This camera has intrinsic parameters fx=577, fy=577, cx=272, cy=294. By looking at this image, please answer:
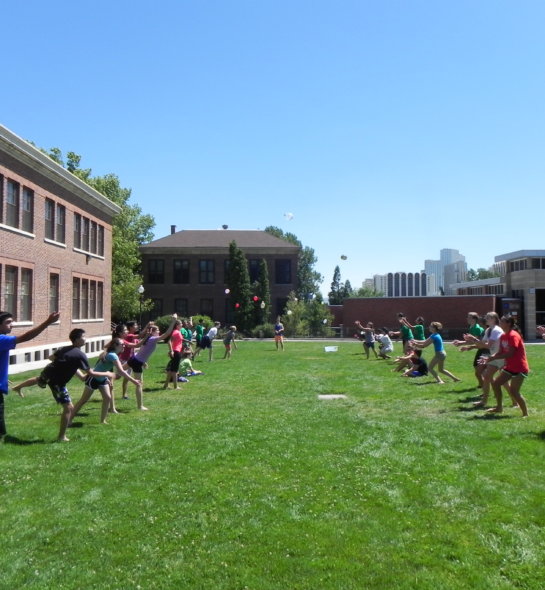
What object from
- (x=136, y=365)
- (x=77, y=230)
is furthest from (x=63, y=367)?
(x=77, y=230)

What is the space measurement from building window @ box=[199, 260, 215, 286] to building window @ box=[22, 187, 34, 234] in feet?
121

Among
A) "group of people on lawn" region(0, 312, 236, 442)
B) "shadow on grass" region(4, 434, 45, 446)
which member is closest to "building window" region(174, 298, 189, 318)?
"group of people on lawn" region(0, 312, 236, 442)

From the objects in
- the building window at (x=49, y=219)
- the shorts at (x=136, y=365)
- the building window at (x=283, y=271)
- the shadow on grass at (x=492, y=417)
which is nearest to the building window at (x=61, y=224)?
the building window at (x=49, y=219)

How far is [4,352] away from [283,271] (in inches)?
2072

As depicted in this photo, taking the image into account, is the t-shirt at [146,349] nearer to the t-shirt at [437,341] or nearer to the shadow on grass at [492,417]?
the shadow on grass at [492,417]

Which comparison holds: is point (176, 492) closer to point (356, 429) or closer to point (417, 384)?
point (356, 429)

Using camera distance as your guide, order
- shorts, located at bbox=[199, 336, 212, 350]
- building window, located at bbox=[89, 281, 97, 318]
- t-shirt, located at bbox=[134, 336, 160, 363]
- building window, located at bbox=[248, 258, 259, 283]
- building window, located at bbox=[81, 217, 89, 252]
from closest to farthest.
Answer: t-shirt, located at bbox=[134, 336, 160, 363] < shorts, located at bbox=[199, 336, 212, 350] < building window, located at bbox=[81, 217, 89, 252] < building window, located at bbox=[89, 281, 97, 318] < building window, located at bbox=[248, 258, 259, 283]

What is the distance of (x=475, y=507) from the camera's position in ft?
19.3

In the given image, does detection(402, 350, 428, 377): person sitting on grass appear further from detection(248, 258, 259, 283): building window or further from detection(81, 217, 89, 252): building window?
detection(248, 258, 259, 283): building window

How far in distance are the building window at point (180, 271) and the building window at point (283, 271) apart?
9502 mm

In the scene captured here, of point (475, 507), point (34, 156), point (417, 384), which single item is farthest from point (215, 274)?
point (475, 507)

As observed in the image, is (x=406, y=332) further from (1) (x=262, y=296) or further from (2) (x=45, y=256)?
(1) (x=262, y=296)

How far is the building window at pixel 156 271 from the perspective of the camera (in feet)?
200

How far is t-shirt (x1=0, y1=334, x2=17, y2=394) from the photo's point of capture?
8.38 meters
